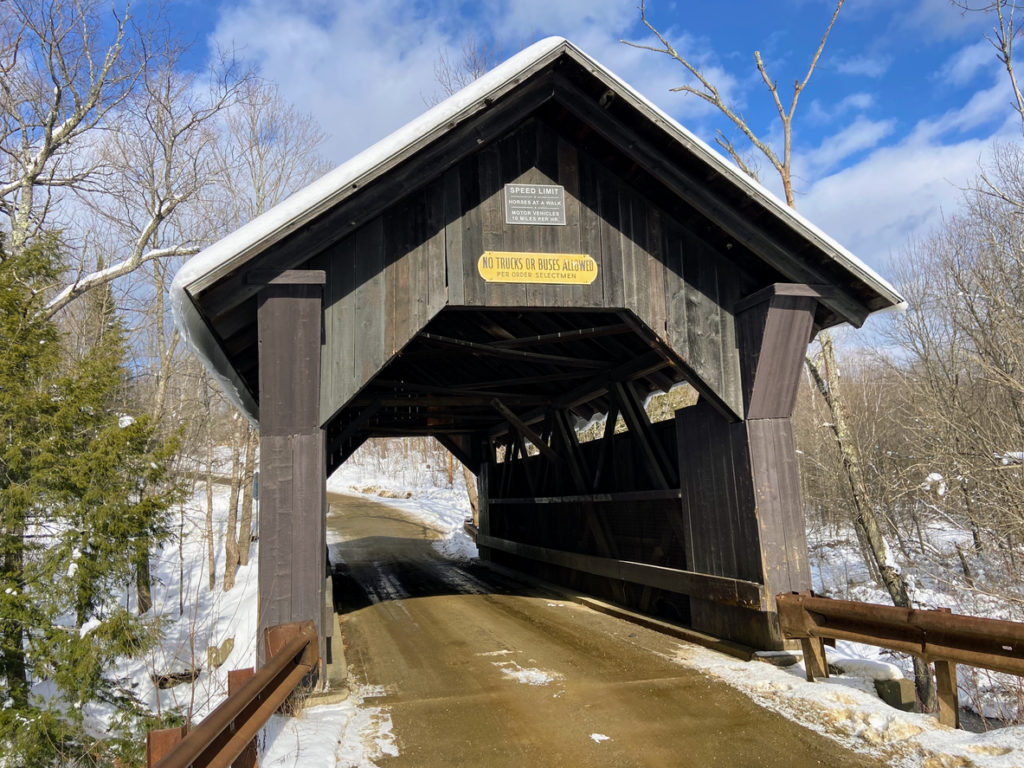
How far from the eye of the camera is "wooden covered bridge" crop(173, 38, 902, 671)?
5.92 meters

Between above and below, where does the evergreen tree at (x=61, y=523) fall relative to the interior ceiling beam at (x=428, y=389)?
below

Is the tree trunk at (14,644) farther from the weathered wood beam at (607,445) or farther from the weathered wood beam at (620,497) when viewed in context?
the weathered wood beam at (607,445)

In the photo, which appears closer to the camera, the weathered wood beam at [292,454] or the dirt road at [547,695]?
the dirt road at [547,695]

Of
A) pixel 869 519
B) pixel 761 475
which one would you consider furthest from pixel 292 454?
pixel 869 519

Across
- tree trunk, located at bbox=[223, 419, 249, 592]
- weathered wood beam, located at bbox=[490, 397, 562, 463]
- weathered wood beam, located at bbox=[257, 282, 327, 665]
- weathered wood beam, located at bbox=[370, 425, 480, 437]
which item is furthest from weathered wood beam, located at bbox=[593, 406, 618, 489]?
tree trunk, located at bbox=[223, 419, 249, 592]

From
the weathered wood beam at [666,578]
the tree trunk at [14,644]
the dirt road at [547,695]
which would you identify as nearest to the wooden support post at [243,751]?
the dirt road at [547,695]

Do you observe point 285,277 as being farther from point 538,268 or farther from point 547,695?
point 547,695

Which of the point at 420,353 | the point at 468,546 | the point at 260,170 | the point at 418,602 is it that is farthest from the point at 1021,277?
the point at 260,170

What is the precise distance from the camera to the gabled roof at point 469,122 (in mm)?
5492

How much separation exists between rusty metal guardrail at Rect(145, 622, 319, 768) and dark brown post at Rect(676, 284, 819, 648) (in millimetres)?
4193

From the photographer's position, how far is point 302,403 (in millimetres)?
6074

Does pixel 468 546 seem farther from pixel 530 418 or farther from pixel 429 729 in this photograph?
pixel 429 729

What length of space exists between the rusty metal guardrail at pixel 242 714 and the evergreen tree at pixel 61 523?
4.63 m

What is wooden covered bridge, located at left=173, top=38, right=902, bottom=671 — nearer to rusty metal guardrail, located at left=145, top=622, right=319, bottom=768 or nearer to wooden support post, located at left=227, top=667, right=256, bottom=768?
rusty metal guardrail, located at left=145, top=622, right=319, bottom=768
